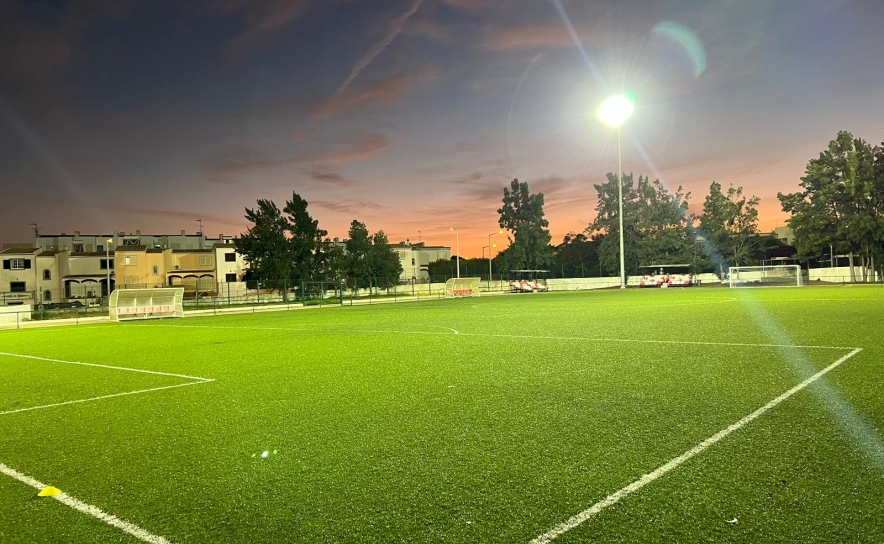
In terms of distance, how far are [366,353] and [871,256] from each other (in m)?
59.9

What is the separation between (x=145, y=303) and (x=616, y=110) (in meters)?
35.3

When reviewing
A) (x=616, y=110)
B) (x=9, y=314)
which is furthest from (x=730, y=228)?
(x=9, y=314)

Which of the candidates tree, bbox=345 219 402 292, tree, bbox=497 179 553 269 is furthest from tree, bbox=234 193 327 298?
tree, bbox=497 179 553 269

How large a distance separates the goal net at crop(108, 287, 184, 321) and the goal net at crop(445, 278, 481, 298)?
23.6 meters

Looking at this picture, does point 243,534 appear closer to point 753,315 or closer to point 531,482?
point 531,482

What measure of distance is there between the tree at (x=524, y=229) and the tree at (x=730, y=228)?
2010 cm

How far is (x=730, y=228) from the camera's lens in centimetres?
6319

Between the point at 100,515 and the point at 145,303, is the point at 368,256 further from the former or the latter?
the point at 100,515

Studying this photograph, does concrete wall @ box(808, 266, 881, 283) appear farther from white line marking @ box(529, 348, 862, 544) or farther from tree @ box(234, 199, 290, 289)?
white line marking @ box(529, 348, 862, 544)

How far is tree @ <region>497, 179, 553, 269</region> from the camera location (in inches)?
2859

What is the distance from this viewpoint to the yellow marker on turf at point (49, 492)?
382cm

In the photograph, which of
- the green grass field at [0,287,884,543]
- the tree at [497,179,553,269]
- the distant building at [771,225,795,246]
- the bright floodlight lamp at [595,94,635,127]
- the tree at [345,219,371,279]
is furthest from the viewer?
the distant building at [771,225,795,246]

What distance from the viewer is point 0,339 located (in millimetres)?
18531

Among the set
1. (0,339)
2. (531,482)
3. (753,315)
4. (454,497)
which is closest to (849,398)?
(531,482)
